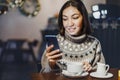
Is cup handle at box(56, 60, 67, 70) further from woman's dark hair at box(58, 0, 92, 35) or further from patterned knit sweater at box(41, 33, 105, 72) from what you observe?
woman's dark hair at box(58, 0, 92, 35)

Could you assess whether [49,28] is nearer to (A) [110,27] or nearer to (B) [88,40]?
(A) [110,27]

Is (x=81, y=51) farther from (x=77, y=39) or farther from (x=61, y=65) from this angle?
(x=61, y=65)

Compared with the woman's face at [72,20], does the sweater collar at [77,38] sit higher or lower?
lower

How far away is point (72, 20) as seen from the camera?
1.65 m

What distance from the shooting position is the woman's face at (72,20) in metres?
1.63

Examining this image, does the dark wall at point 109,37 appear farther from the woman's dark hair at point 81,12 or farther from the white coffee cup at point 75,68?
the white coffee cup at point 75,68

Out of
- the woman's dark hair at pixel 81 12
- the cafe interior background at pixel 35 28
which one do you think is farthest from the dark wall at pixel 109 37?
the woman's dark hair at pixel 81 12

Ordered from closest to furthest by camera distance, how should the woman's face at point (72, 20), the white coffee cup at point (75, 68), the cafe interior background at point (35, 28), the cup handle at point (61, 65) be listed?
the white coffee cup at point (75, 68)
the cup handle at point (61, 65)
the woman's face at point (72, 20)
the cafe interior background at point (35, 28)

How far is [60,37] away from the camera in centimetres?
175

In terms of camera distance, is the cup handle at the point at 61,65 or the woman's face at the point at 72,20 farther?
the woman's face at the point at 72,20

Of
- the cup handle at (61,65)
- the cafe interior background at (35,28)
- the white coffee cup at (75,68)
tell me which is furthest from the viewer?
the cafe interior background at (35,28)

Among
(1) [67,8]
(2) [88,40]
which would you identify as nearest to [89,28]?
(2) [88,40]

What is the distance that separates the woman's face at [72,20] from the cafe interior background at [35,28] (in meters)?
1.04

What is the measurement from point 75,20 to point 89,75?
0.40 m
